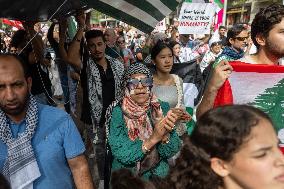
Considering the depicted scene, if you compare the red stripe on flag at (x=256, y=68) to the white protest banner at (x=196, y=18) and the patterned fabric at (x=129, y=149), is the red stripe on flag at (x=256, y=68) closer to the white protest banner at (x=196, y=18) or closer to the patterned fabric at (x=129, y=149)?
the patterned fabric at (x=129, y=149)

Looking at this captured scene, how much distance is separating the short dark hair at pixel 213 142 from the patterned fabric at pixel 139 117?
1428 millimetres

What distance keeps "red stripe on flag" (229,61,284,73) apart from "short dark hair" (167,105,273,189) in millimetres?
992

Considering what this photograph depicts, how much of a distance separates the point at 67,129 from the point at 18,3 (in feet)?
3.77

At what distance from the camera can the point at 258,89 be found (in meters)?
3.05

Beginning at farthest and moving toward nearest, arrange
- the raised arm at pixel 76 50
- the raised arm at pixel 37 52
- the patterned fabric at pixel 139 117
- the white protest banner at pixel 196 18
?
the white protest banner at pixel 196 18, the raised arm at pixel 37 52, the raised arm at pixel 76 50, the patterned fabric at pixel 139 117

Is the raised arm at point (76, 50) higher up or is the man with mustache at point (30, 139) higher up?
the raised arm at point (76, 50)

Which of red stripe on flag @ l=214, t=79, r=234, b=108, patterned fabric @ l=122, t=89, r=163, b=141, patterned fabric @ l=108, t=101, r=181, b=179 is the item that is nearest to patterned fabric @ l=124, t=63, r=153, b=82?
patterned fabric @ l=122, t=89, r=163, b=141

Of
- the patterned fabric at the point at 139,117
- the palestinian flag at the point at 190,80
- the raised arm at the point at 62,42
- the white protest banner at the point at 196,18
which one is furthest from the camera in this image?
the white protest banner at the point at 196,18

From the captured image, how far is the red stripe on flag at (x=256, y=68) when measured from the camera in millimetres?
2984

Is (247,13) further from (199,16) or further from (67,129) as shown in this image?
(67,129)

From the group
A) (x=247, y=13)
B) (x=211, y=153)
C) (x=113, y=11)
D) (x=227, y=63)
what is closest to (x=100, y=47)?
(x=113, y=11)

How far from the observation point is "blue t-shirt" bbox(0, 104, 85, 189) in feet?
8.78

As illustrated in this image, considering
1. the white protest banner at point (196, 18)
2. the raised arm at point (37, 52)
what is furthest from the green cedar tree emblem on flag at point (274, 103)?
the white protest banner at point (196, 18)

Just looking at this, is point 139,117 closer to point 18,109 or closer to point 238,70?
point 238,70
